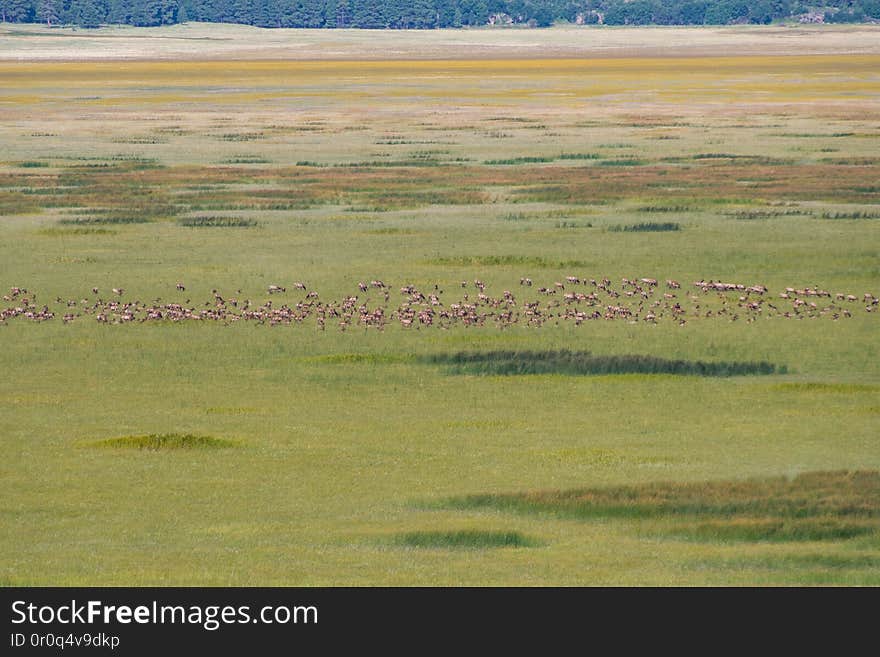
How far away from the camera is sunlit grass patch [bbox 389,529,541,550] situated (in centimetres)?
1338

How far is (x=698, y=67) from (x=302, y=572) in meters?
137

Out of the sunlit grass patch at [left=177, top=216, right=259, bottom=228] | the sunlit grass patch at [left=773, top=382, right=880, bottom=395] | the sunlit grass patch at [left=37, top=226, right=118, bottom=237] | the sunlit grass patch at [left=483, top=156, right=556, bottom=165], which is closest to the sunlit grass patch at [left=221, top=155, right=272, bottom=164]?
the sunlit grass patch at [left=483, top=156, right=556, bottom=165]

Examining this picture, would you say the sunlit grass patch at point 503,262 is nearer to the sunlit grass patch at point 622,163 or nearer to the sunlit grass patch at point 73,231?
the sunlit grass patch at point 73,231

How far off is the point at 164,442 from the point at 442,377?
5.33 meters

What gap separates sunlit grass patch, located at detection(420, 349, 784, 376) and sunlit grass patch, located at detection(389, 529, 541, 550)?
8496mm

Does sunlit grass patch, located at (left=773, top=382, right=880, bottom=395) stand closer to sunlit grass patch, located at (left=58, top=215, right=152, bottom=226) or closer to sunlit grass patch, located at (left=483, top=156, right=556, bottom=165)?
sunlit grass patch, located at (left=58, top=215, right=152, bottom=226)

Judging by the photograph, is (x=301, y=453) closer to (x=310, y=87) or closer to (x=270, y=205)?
(x=270, y=205)

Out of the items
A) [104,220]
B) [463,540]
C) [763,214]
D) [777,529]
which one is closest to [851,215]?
[763,214]

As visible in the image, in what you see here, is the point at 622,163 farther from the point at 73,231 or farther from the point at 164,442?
the point at 164,442

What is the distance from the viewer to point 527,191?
49781 mm

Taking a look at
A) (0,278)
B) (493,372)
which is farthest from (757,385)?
(0,278)

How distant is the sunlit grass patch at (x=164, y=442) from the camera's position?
56.8 ft

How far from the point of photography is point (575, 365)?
22578mm

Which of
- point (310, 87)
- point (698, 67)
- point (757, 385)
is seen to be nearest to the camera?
point (757, 385)
